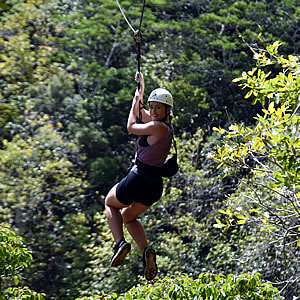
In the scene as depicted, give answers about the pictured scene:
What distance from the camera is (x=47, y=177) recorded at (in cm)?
Result: 1088

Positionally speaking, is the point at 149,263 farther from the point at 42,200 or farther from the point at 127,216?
the point at 42,200

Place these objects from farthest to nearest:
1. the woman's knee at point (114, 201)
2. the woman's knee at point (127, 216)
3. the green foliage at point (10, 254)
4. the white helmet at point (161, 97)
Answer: the green foliage at point (10, 254), the woman's knee at point (127, 216), the woman's knee at point (114, 201), the white helmet at point (161, 97)

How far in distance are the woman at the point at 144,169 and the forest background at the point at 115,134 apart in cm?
222

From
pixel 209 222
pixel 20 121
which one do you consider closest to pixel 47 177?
pixel 20 121

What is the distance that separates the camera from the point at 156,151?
10.5 feet

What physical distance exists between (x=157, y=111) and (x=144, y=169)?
310 mm

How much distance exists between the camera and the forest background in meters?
10.2

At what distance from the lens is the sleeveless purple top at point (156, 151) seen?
318 centimetres

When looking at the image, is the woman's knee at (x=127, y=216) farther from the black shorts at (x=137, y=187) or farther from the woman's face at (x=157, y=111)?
the woman's face at (x=157, y=111)

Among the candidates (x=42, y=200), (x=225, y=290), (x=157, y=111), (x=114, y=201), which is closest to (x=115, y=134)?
(x=42, y=200)

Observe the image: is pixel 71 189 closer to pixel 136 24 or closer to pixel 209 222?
pixel 209 222

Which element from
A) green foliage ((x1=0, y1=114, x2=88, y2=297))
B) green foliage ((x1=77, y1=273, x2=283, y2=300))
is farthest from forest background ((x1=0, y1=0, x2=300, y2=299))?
green foliage ((x1=77, y1=273, x2=283, y2=300))

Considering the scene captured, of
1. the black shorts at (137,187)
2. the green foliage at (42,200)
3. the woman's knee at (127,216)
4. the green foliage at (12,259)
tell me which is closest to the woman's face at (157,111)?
the black shorts at (137,187)

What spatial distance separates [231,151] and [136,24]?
43.3 feet
